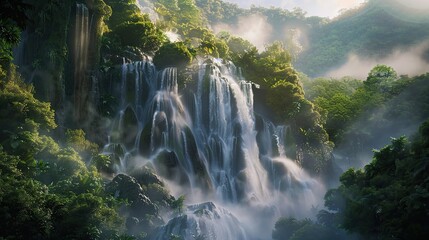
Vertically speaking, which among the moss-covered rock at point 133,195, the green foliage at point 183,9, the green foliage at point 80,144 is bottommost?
the moss-covered rock at point 133,195

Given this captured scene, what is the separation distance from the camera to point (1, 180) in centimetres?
1392

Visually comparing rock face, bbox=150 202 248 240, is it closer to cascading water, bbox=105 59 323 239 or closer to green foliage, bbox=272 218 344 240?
green foliage, bbox=272 218 344 240

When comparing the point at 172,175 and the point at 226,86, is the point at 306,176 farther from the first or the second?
the point at 172,175

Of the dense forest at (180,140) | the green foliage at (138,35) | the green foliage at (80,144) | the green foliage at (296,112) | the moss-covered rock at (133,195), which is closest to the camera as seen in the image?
the dense forest at (180,140)

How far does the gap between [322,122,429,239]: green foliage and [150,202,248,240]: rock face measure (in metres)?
5.68

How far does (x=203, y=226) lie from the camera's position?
20844mm

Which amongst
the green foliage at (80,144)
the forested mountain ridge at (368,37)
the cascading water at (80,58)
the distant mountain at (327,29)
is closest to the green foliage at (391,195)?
the green foliage at (80,144)

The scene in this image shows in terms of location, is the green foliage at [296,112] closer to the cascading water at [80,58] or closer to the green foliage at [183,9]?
the cascading water at [80,58]

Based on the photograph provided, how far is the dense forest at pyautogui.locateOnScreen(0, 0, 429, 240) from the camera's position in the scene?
16.8 metres

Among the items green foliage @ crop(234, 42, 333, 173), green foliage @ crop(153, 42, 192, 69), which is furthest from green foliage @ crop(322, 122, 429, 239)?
green foliage @ crop(153, 42, 192, 69)

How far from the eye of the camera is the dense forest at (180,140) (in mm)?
16750

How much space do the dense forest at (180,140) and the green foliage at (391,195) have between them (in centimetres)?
7

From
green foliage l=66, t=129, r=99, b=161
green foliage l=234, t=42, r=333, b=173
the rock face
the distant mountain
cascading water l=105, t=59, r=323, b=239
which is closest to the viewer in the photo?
the rock face

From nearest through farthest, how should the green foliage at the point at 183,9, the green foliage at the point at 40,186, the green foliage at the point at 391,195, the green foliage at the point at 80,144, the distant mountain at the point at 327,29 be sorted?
the green foliage at the point at 40,186
the green foliage at the point at 391,195
the green foliage at the point at 80,144
the green foliage at the point at 183,9
the distant mountain at the point at 327,29
